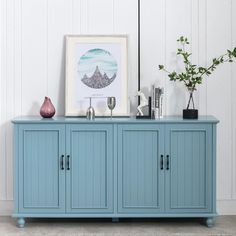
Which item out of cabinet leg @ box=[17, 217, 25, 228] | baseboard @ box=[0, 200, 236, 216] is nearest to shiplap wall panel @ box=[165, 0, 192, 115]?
baseboard @ box=[0, 200, 236, 216]

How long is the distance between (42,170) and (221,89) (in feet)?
5.35

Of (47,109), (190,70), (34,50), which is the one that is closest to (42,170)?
(47,109)

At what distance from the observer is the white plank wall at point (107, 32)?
16.9ft

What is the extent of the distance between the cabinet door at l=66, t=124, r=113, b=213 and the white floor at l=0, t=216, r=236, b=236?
18cm

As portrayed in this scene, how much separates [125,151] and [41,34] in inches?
48.7

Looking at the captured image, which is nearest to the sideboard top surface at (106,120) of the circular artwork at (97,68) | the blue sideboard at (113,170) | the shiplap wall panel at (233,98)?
the blue sideboard at (113,170)

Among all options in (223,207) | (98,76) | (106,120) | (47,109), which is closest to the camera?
(106,120)

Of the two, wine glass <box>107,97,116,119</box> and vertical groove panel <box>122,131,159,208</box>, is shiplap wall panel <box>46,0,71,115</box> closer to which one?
wine glass <box>107,97,116,119</box>

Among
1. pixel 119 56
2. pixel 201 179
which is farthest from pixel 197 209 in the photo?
pixel 119 56

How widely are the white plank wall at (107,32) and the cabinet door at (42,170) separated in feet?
1.53

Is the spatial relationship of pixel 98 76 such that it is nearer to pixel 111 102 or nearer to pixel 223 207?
pixel 111 102

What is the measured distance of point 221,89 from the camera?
5.18 m

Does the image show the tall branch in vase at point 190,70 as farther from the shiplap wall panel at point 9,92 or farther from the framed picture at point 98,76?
the shiplap wall panel at point 9,92

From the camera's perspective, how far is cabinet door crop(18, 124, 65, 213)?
4770 millimetres
